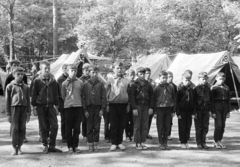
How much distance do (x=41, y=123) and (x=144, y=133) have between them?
209 centimetres

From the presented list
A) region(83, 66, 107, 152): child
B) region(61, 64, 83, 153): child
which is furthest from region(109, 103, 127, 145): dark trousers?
region(61, 64, 83, 153): child

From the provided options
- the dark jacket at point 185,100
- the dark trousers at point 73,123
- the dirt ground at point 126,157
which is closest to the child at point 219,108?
the dirt ground at point 126,157

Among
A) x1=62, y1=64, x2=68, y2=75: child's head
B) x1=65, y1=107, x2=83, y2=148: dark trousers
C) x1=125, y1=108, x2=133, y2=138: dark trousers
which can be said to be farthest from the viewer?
x1=125, y1=108, x2=133, y2=138: dark trousers

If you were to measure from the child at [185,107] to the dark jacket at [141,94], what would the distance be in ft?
2.06

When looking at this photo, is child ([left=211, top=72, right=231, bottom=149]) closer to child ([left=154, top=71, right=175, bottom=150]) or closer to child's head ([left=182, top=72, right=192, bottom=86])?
child's head ([left=182, top=72, right=192, bottom=86])

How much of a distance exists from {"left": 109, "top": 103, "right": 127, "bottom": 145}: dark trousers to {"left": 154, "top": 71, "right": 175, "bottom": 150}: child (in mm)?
724

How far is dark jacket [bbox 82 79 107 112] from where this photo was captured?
247 inches

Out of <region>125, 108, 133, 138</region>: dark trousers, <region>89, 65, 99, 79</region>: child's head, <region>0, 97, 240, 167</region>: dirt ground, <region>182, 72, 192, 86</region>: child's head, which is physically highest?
<region>89, 65, 99, 79</region>: child's head

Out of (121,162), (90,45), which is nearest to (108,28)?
(90,45)

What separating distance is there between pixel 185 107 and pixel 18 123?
3384 mm

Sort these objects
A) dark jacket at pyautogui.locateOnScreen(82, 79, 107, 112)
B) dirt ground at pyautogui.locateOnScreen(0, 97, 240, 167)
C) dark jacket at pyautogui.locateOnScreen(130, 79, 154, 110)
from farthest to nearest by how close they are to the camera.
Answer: dark jacket at pyautogui.locateOnScreen(130, 79, 154, 110), dark jacket at pyautogui.locateOnScreen(82, 79, 107, 112), dirt ground at pyautogui.locateOnScreen(0, 97, 240, 167)

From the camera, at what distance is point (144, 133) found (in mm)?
6438

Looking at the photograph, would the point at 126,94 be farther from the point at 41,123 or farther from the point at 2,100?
the point at 2,100

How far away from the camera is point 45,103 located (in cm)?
597
